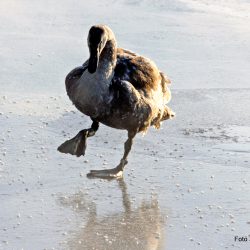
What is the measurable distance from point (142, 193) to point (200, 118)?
2.34m

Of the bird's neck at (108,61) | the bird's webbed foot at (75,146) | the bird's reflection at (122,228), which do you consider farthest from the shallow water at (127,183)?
the bird's neck at (108,61)

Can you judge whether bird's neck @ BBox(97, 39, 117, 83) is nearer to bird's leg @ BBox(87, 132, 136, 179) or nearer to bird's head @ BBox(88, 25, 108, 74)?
bird's head @ BBox(88, 25, 108, 74)

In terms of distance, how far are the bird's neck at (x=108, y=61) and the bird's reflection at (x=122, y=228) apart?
1.13 meters

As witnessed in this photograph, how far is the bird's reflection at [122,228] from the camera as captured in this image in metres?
5.73

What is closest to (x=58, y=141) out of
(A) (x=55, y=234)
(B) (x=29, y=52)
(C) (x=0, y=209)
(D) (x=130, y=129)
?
(D) (x=130, y=129)

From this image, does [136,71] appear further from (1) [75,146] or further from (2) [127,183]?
(2) [127,183]

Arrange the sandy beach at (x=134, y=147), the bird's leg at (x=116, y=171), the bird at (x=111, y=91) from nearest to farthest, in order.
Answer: the sandy beach at (x=134, y=147) < the bird at (x=111, y=91) < the bird's leg at (x=116, y=171)

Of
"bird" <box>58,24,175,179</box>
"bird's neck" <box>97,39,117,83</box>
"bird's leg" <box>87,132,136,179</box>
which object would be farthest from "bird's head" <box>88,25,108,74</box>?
"bird's leg" <box>87,132,136,179</box>

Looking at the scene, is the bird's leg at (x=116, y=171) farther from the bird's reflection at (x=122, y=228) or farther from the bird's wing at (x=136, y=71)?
the bird's wing at (x=136, y=71)

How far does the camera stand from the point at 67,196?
22.1 feet

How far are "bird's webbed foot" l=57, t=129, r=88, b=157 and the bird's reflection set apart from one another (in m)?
0.65

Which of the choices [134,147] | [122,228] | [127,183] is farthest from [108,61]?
[122,228]

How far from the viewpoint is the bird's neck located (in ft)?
23.1

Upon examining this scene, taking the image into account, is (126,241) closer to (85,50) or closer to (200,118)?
(200,118)
